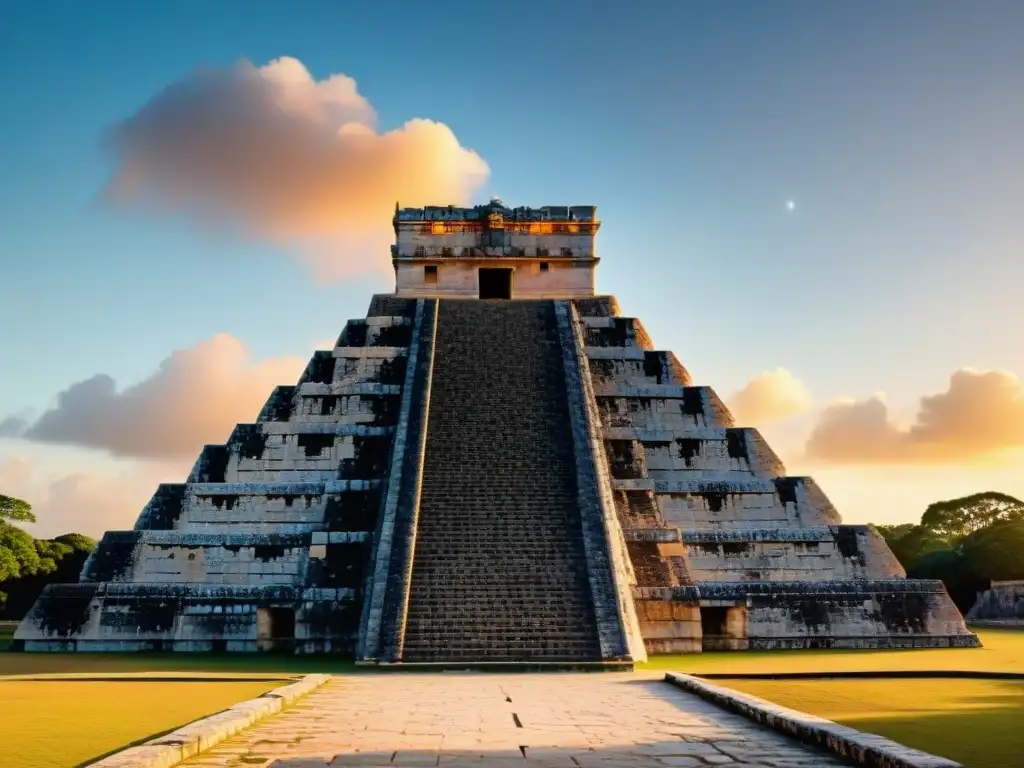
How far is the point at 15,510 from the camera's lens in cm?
3153

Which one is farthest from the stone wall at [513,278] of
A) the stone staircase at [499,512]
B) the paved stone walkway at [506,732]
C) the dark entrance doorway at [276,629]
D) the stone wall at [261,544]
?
the paved stone walkway at [506,732]

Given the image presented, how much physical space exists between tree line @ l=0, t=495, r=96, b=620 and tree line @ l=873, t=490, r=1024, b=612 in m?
28.2

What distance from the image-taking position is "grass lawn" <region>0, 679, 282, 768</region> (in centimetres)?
647

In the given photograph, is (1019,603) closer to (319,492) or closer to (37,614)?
(319,492)

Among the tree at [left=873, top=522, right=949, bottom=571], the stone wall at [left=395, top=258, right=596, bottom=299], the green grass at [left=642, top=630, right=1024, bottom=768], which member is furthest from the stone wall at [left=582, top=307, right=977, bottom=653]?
the tree at [left=873, top=522, right=949, bottom=571]

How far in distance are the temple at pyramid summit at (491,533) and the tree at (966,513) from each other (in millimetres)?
27322

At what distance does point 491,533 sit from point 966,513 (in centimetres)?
3441

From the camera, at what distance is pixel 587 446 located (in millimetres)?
16969

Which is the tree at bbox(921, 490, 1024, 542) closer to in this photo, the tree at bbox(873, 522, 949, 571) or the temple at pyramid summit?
the tree at bbox(873, 522, 949, 571)

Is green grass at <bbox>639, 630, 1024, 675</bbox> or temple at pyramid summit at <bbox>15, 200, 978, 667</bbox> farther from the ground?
temple at pyramid summit at <bbox>15, 200, 978, 667</bbox>

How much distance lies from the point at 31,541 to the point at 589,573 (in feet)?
80.5

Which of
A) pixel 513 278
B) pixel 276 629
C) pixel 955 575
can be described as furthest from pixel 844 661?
pixel 955 575

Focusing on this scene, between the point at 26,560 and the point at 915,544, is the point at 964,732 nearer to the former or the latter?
the point at 26,560

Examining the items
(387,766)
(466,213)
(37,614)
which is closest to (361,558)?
(37,614)
